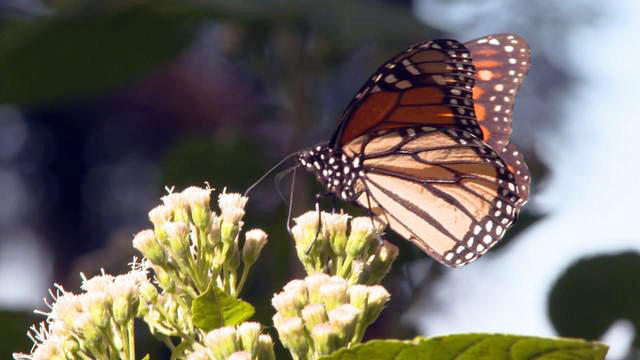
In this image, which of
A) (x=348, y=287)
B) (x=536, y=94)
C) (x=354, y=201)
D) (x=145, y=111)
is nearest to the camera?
(x=348, y=287)

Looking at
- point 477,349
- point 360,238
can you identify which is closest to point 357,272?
point 360,238

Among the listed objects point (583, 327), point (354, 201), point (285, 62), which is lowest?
point (583, 327)

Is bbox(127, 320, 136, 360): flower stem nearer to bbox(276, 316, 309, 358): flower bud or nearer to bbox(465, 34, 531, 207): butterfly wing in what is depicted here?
bbox(276, 316, 309, 358): flower bud

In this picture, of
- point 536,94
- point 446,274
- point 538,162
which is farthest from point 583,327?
point 536,94

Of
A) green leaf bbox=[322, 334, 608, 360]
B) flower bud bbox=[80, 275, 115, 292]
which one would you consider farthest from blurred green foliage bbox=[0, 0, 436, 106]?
green leaf bbox=[322, 334, 608, 360]

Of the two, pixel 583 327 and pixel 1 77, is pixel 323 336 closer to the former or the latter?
pixel 583 327

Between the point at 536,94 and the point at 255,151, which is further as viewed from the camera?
the point at 536,94
